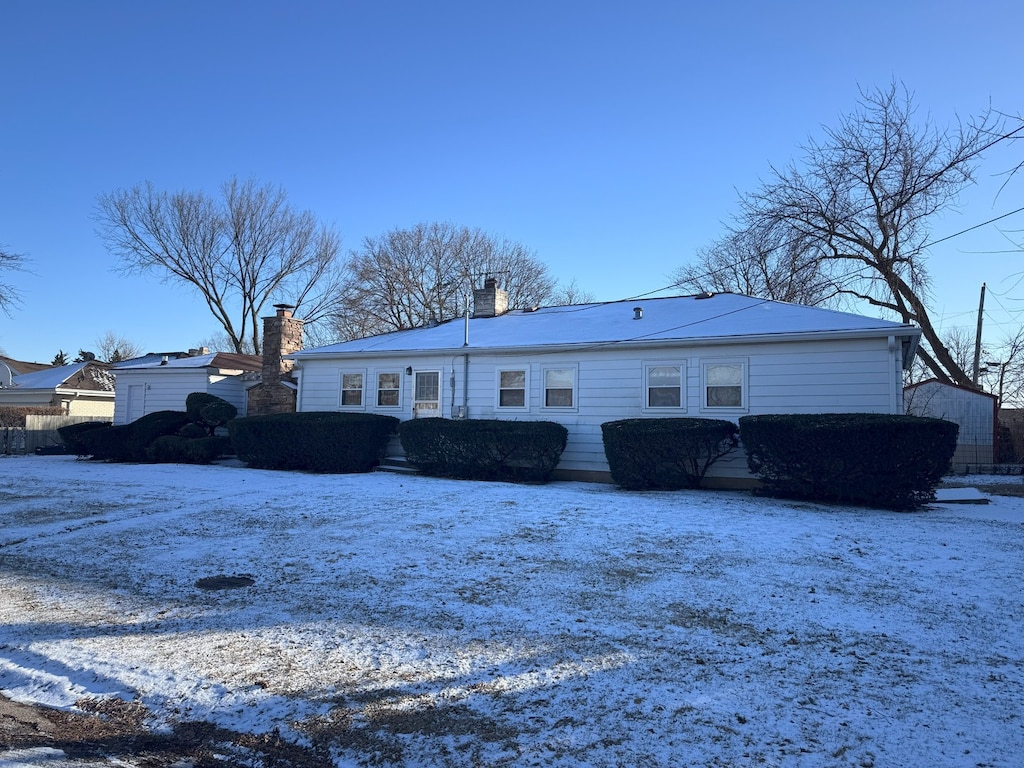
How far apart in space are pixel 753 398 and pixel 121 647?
10.9 metres

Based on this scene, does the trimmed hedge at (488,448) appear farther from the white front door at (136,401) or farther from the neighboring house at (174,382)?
→ the white front door at (136,401)

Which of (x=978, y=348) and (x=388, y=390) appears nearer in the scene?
(x=388, y=390)

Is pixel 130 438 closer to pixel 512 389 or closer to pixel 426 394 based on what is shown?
pixel 426 394

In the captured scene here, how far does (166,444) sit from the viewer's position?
17609mm

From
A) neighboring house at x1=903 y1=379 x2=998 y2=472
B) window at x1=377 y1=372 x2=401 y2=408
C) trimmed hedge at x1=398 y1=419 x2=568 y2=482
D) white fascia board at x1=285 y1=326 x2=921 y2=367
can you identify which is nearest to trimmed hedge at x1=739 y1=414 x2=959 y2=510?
white fascia board at x1=285 y1=326 x2=921 y2=367

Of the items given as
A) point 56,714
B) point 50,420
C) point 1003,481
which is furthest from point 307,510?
point 50,420

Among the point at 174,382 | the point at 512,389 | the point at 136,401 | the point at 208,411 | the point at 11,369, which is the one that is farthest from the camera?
the point at 11,369

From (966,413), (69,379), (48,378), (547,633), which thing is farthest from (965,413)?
(48,378)

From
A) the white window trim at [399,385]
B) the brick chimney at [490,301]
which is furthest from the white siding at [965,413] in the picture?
the white window trim at [399,385]

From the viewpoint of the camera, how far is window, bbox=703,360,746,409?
13.0 metres

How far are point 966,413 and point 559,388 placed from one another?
518 inches

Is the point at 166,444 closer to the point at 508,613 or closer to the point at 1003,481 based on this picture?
the point at 508,613

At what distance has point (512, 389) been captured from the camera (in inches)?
601

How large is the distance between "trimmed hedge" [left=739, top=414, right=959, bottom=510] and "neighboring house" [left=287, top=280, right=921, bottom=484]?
1.61m
